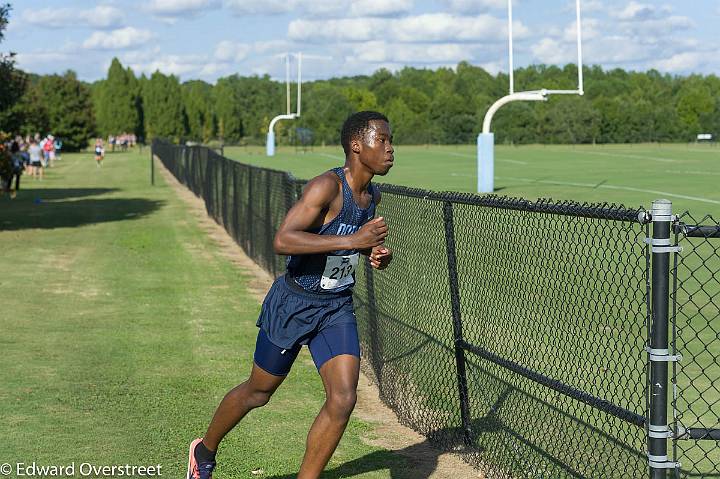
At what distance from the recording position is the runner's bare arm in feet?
17.3

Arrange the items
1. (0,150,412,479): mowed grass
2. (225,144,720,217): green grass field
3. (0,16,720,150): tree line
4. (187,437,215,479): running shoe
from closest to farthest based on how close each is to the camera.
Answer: (187,437,215,479): running shoe, (0,150,412,479): mowed grass, (225,144,720,217): green grass field, (0,16,720,150): tree line

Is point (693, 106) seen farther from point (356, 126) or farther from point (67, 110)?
point (356, 126)

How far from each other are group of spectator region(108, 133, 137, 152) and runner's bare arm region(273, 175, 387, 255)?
398 feet

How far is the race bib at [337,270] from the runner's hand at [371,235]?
0.33 metres

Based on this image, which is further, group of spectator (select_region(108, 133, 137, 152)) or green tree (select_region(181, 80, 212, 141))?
green tree (select_region(181, 80, 212, 141))

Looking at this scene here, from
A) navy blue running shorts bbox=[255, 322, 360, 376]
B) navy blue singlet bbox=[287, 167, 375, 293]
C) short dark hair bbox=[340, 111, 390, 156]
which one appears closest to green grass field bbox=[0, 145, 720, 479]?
navy blue running shorts bbox=[255, 322, 360, 376]

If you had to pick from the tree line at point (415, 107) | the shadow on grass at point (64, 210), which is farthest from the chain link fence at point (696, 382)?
the tree line at point (415, 107)

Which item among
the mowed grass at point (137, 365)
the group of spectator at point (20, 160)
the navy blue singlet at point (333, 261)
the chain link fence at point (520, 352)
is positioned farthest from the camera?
the group of spectator at point (20, 160)

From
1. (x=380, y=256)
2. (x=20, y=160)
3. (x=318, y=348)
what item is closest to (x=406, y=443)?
(x=318, y=348)

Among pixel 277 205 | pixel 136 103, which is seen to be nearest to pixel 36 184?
pixel 277 205

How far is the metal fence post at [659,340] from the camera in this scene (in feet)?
15.2

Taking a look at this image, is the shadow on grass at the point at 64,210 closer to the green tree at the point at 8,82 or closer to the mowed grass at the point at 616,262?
the green tree at the point at 8,82

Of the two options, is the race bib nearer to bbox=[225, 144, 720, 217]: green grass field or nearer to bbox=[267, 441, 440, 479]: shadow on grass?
bbox=[267, 441, 440, 479]: shadow on grass

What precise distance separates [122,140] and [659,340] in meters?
127
